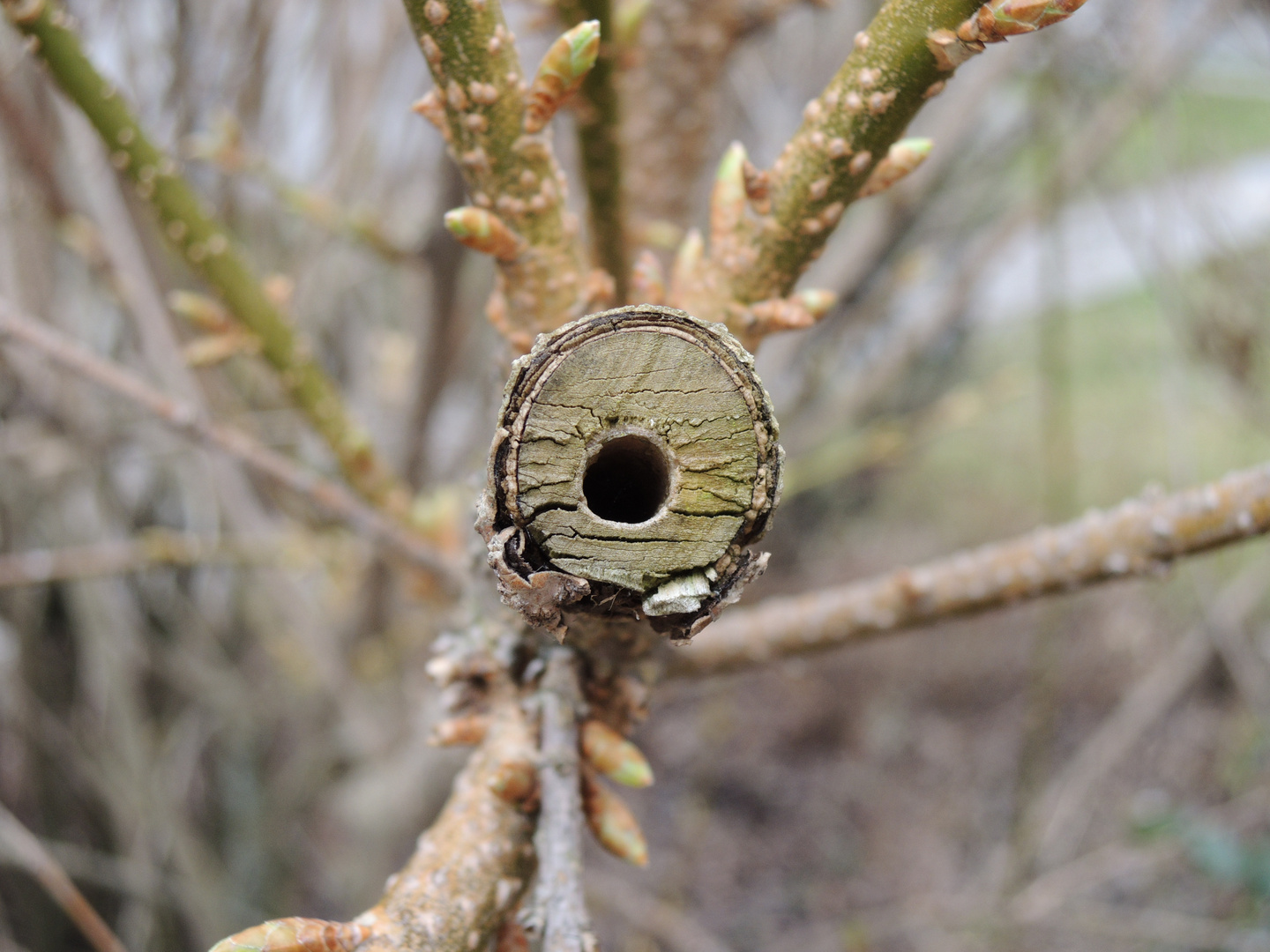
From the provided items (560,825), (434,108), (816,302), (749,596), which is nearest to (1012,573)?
(816,302)

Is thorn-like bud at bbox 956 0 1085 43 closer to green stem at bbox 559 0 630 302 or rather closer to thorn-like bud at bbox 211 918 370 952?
green stem at bbox 559 0 630 302

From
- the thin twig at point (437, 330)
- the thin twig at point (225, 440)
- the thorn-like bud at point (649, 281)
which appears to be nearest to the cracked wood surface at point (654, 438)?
the thorn-like bud at point (649, 281)

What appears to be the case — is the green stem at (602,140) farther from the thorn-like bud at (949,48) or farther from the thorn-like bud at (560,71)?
the thorn-like bud at (949,48)

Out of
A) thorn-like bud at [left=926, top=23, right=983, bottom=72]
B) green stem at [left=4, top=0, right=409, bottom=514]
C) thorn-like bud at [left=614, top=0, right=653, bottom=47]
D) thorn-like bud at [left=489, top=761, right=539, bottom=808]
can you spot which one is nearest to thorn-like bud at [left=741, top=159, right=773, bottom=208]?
thorn-like bud at [left=926, top=23, right=983, bottom=72]

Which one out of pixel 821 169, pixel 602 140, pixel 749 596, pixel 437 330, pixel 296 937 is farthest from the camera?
pixel 749 596

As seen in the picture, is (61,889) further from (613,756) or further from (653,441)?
(653,441)

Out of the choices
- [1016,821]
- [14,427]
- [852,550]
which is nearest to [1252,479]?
[1016,821]
